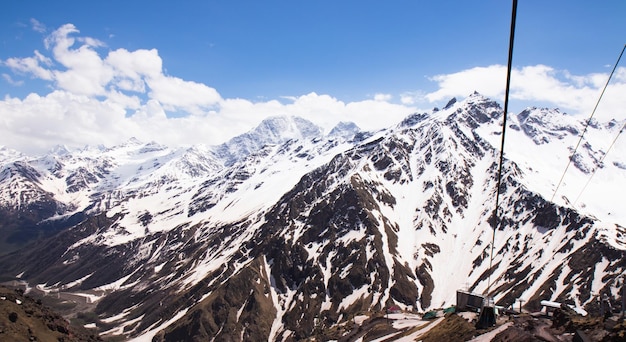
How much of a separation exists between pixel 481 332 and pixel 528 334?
13.5 meters

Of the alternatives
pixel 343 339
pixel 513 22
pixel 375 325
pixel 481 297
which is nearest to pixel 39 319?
pixel 343 339

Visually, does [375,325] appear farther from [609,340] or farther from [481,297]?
[609,340]

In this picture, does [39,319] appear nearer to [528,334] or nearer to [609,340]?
[528,334]

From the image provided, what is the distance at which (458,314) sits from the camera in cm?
8594

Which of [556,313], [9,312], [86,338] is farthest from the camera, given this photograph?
[86,338]

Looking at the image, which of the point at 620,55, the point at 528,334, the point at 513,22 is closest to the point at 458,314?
the point at 528,334

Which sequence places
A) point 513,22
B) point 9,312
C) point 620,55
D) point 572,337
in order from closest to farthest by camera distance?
point 513,22 < point 620,55 < point 572,337 < point 9,312

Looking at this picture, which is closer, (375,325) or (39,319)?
(39,319)

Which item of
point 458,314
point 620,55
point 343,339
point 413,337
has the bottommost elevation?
point 343,339

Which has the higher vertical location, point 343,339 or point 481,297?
point 481,297

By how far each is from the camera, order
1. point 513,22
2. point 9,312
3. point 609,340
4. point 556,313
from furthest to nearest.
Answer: point 9,312
point 556,313
point 609,340
point 513,22

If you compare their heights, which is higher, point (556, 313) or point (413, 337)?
point (556, 313)

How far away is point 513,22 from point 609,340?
40.9 metres

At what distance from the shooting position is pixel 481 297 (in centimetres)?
8825
